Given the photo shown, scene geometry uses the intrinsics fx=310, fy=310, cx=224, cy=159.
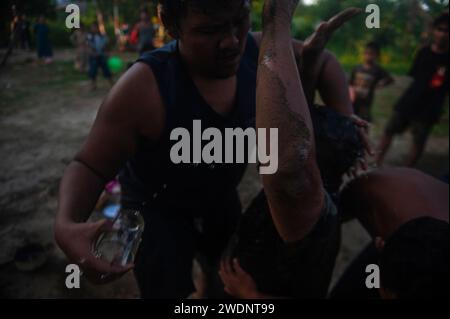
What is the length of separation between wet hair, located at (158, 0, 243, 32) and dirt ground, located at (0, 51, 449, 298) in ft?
3.24

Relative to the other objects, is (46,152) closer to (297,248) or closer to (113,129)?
(113,129)

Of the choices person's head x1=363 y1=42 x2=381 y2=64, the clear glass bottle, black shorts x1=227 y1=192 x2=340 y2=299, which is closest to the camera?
black shorts x1=227 y1=192 x2=340 y2=299

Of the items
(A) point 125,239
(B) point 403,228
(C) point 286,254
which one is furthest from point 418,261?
(A) point 125,239

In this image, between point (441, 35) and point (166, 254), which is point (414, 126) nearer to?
point (441, 35)

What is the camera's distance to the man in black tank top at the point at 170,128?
1.12 m

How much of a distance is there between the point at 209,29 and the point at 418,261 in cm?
108

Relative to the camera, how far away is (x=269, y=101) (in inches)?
30.2

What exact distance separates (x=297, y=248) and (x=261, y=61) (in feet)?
1.89

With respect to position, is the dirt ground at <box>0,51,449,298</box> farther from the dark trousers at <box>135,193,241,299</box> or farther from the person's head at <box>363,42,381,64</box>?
the person's head at <box>363,42,381,64</box>

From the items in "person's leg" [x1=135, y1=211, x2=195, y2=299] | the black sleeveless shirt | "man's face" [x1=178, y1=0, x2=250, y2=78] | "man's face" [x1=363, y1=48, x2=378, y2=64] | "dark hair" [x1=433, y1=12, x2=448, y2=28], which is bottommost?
"person's leg" [x1=135, y1=211, x2=195, y2=299]

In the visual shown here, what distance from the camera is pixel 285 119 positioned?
755 millimetres

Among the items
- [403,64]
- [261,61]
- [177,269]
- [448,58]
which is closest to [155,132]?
[261,61]

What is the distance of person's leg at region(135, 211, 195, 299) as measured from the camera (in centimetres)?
154

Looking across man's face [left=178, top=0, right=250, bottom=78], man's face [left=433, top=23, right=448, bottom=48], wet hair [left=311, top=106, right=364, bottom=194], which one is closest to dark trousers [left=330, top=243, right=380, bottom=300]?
wet hair [left=311, top=106, right=364, bottom=194]
